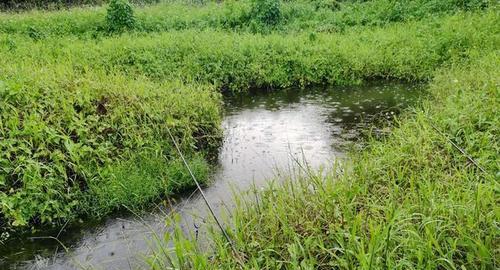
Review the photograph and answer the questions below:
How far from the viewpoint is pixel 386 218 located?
139 inches

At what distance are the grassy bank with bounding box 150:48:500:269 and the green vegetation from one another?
0.02 metres

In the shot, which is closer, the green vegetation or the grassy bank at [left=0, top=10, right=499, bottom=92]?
the green vegetation

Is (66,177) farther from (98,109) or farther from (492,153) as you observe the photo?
(492,153)

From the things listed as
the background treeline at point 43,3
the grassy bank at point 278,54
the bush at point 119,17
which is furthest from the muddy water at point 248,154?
the background treeline at point 43,3

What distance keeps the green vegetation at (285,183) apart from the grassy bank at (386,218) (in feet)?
0.06

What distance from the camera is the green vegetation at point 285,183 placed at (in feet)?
11.6

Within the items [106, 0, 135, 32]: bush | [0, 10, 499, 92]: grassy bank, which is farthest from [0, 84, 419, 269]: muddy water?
[106, 0, 135, 32]: bush

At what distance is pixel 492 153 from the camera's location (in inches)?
184

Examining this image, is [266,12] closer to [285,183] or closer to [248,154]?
[248,154]

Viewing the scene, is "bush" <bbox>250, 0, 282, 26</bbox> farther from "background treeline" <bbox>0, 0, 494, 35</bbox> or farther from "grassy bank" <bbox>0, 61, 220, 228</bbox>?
"grassy bank" <bbox>0, 61, 220, 228</bbox>

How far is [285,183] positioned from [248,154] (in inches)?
112

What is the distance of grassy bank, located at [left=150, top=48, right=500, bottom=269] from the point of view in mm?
3246

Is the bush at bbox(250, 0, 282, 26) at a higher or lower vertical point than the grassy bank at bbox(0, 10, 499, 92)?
higher

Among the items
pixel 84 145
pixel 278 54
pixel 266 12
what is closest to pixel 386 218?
pixel 84 145
